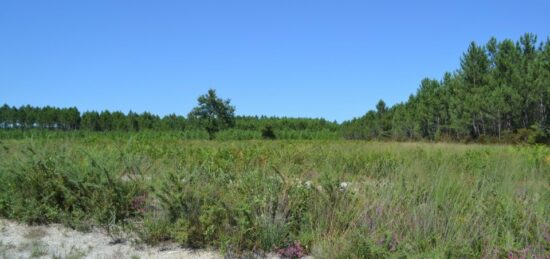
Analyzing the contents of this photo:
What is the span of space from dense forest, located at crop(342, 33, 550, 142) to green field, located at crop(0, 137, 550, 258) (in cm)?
3061

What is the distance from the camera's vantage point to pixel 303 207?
5.09 m

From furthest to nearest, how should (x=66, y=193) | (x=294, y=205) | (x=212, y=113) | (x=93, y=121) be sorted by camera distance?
(x=93, y=121) → (x=212, y=113) → (x=66, y=193) → (x=294, y=205)

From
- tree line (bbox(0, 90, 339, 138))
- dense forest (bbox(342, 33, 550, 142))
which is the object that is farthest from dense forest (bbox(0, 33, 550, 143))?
tree line (bbox(0, 90, 339, 138))

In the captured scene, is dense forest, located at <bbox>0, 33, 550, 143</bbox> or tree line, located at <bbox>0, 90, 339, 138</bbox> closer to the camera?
dense forest, located at <bbox>0, 33, 550, 143</bbox>

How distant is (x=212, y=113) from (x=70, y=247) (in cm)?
4815

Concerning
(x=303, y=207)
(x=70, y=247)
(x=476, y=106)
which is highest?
(x=476, y=106)

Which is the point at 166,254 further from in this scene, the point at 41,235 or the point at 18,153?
the point at 18,153

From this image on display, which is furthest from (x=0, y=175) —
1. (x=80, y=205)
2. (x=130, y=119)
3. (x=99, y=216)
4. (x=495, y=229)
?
(x=130, y=119)

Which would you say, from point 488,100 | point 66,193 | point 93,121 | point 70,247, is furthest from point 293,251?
point 93,121

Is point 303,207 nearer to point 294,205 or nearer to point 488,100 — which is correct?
point 294,205

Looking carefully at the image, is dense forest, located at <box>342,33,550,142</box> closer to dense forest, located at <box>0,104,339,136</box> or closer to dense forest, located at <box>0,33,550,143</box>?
dense forest, located at <box>0,33,550,143</box>

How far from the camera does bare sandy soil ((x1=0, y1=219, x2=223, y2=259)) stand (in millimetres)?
4824

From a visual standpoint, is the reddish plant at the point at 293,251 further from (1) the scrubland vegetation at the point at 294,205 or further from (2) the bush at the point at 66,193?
(2) the bush at the point at 66,193

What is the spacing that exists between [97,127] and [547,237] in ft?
322
